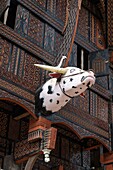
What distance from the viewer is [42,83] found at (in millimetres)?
5922

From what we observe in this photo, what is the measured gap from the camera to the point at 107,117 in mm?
7289

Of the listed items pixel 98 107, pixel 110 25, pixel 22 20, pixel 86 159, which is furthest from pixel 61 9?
pixel 86 159

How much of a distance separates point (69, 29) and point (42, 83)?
1157 mm

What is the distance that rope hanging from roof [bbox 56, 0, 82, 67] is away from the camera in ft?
19.9

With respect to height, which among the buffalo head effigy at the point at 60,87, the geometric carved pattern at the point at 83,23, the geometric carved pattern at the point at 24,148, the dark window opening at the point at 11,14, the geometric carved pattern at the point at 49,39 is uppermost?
the geometric carved pattern at the point at 83,23

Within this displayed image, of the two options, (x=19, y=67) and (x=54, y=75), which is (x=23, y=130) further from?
(x=54, y=75)

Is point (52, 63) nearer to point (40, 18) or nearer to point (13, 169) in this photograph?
point (40, 18)

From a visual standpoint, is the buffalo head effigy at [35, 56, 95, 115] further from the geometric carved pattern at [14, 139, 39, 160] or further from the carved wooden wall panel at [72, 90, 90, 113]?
the carved wooden wall panel at [72, 90, 90, 113]

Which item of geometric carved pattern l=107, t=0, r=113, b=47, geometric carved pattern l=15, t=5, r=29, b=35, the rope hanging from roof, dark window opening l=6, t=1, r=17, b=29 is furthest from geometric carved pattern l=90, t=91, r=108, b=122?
dark window opening l=6, t=1, r=17, b=29

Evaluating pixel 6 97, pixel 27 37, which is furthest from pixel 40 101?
pixel 27 37

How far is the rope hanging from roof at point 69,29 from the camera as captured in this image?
19.9ft

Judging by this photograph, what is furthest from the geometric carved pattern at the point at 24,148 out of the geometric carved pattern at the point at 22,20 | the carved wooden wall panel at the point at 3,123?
the geometric carved pattern at the point at 22,20

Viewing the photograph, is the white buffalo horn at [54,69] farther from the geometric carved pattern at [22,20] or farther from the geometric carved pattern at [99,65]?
the geometric carved pattern at [99,65]

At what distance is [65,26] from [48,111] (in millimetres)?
1817
